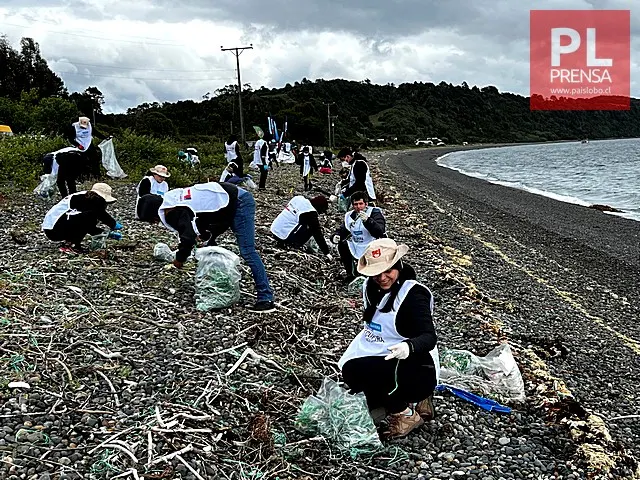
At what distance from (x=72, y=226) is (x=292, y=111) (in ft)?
→ 273

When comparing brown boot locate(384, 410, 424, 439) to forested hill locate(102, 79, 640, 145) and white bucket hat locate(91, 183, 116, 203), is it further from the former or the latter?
forested hill locate(102, 79, 640, 145)

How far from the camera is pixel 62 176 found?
1213 centimetres

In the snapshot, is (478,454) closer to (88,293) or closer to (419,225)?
(88,293)

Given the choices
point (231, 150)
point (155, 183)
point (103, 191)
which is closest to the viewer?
point (103, 191)

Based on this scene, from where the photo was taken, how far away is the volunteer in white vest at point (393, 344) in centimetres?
478

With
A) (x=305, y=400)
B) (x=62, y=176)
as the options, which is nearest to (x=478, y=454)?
(x=305, y=400)

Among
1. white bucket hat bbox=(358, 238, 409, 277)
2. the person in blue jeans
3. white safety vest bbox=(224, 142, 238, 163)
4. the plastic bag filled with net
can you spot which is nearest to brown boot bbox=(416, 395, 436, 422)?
white bucket hat bbox=(358, 238, 409, 277)

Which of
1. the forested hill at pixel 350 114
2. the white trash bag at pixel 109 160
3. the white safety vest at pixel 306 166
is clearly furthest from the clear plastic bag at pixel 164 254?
the forested hill at pixel 350 114

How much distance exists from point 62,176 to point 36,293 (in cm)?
563

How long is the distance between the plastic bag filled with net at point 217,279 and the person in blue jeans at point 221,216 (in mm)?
218

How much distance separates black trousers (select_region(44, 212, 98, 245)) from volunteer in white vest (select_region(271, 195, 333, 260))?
334cm

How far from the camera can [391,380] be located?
16.2 feet

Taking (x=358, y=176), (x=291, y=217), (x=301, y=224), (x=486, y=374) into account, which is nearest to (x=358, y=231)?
(x=301, y=224)

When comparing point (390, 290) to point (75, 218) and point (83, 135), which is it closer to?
point (75, 218)
